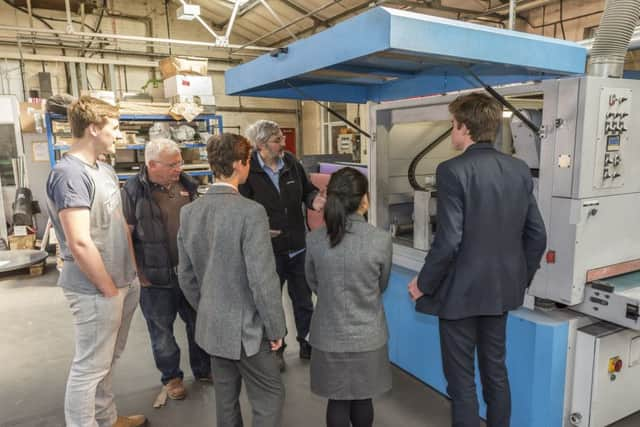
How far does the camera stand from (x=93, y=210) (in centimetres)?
169

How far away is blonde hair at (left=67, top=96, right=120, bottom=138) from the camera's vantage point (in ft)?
5.49

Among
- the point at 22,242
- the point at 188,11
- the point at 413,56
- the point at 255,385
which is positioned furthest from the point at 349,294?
the point at 22,242

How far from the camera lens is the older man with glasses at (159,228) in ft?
7.20

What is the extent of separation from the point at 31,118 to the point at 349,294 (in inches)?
245

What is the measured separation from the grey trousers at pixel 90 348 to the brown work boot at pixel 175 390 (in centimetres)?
61

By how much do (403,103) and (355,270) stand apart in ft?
3.94

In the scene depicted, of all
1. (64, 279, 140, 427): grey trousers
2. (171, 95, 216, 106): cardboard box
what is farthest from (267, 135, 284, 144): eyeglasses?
(171, 95, 216, 106): cardboard box

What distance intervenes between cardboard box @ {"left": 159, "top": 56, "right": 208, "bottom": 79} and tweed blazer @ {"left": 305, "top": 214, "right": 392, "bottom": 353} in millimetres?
4759

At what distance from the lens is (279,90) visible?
260 cm

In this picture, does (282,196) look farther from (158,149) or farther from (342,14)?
(342,14)

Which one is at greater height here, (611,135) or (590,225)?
(611,135)

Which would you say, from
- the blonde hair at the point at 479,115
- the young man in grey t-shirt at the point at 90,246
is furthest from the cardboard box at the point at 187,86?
the blonde hair at the point at 479,115

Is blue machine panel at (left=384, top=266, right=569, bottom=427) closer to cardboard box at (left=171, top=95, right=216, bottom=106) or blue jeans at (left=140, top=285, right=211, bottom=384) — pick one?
blue jeans at (left=140, top=285, right=211, bottom=384)

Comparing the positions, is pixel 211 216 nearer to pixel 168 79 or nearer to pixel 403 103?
pixel 403 103
